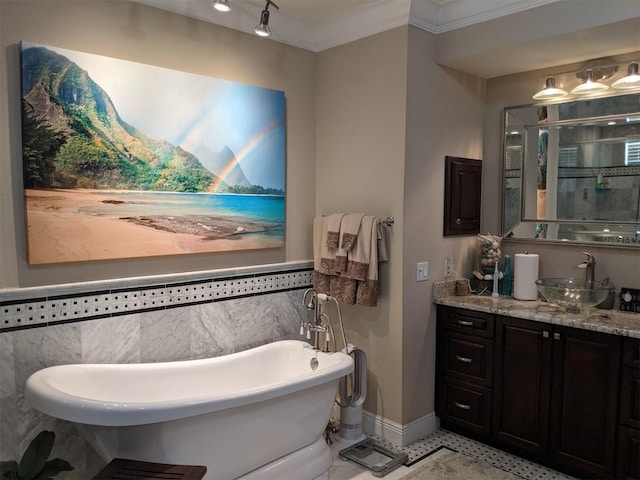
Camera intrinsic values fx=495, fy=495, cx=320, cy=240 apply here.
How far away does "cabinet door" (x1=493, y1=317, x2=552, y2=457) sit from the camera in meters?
2.82

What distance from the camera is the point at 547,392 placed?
2.80m

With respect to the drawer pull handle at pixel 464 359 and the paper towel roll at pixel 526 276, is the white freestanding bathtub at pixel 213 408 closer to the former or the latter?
the drawer pull handle at pixel 464 359

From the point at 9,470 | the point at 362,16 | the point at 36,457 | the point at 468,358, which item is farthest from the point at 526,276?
the point at 9,470

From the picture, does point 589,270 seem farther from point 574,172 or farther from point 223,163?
point 223,163

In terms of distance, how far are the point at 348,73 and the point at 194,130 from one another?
3.72 ft

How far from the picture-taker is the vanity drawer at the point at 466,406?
10.2ft

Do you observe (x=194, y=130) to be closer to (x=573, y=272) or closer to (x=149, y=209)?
(x=149, y=209)

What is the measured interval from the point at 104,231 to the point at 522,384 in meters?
2.51

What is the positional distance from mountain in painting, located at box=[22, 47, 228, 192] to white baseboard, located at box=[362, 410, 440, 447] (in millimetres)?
1989

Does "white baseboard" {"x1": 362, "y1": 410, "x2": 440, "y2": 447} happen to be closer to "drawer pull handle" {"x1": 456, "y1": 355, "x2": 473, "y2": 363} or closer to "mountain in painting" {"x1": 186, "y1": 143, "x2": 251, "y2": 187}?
"drawer pull handle" {"x1": 456, "y1": 355, "x2": 473, "y2": 363}

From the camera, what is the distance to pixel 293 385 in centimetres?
243

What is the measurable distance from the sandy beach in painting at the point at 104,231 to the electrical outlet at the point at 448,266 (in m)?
1.38

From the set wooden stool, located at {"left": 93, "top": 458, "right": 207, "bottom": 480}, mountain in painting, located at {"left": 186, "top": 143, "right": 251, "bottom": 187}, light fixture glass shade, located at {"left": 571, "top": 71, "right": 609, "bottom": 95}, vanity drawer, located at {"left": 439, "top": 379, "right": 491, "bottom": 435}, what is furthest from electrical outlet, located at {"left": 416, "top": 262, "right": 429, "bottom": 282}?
wooden stool, located at {"left": 93, "top": 458, "right": 207, "bottom": 480}

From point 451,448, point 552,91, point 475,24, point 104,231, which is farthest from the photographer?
point 552,91
